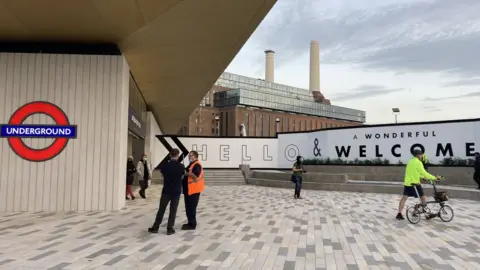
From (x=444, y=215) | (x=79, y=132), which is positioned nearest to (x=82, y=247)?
(x=79, y=132)

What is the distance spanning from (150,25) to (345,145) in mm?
15686

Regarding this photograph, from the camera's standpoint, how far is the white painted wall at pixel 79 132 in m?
9.62

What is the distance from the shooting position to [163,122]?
31.1m

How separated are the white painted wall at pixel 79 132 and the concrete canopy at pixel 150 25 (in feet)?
2.22

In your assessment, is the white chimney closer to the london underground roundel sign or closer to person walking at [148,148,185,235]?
the london underground roundel sign

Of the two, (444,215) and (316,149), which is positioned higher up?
(316,149)

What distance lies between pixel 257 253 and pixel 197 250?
908mm

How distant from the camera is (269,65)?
383 feet

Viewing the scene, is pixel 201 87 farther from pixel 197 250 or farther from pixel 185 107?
pixel 197 250

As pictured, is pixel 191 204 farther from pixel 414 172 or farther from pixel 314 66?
pixel 314 66

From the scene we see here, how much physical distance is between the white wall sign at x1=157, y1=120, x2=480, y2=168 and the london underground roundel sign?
15808mm

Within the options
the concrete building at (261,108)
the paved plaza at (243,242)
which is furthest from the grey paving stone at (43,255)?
the concrete building at (261,108)

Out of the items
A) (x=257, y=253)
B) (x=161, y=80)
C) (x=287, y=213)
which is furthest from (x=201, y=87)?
(x=257, y=253)

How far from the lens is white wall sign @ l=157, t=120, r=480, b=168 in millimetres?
18120
